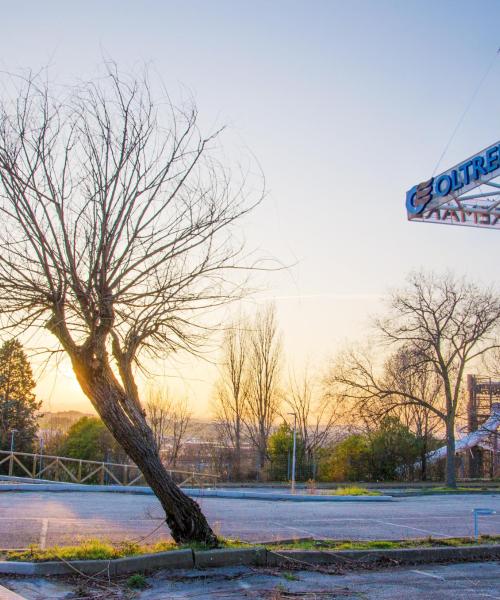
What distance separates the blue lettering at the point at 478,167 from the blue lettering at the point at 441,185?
0.55 m

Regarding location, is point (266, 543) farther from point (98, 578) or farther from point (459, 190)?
point (459, 190)

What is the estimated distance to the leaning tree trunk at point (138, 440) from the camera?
27.5 ft

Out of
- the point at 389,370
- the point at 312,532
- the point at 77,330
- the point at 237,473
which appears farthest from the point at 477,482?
the point at 77,330

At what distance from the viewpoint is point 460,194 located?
39.4 feet

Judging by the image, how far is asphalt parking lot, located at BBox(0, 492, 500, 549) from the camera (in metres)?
10.9

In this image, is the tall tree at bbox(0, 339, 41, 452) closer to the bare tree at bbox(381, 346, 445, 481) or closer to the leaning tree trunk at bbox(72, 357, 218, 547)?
the bare tree at bbox(381, 346, 445, 481)

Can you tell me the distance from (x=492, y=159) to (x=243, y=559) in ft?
23.3

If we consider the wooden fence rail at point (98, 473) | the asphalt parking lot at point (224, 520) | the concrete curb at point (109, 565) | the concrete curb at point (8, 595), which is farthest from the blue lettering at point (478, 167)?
the wooden fence rail at point (98, 473)

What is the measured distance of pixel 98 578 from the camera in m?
7.30

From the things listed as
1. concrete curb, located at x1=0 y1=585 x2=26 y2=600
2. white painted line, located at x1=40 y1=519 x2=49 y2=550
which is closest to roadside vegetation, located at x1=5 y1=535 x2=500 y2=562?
white painted line, located at x1=40 y1=519 x2=49 y2=550

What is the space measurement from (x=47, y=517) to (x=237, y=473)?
2810 cm

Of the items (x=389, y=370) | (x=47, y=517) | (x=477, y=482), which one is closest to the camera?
(x=47, y=517)

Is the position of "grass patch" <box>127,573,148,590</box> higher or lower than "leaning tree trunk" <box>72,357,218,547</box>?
lower

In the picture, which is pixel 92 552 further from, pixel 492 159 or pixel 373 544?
pixel 492 159
